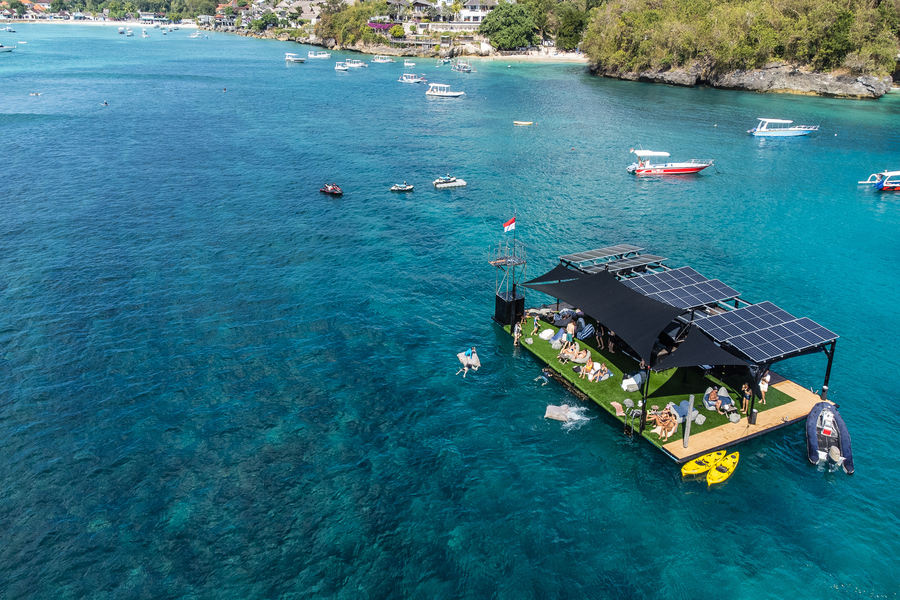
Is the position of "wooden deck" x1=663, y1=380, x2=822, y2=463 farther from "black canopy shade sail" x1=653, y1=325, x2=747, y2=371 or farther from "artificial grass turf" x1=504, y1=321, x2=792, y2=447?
"black canopy shade sail" x1=653, y1=325, x2=747, y2=371

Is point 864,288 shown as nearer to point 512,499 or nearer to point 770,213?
point 770,213

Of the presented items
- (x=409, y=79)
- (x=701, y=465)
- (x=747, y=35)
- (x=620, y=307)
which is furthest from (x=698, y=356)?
(x=409, y=79)

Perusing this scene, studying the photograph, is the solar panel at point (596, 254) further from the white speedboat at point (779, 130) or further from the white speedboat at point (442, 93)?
the white speedboat at point (442, 93)

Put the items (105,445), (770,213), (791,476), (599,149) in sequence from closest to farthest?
(791,476) < (105,445) < (770,213) < (599,149)

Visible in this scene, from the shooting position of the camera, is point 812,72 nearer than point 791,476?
No

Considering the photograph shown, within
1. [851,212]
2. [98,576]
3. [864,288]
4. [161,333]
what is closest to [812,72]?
[851,212]
